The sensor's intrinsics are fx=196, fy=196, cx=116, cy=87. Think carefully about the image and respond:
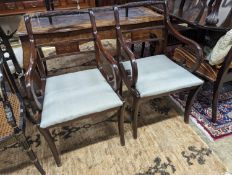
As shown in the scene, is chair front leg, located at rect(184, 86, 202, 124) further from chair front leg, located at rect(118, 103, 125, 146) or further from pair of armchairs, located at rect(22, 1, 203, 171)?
chair front leg, located at rect(118, 103, 125, 146)

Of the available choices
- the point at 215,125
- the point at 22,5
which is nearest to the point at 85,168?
the point at 215,125

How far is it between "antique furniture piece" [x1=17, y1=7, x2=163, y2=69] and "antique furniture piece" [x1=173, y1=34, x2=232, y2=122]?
1.39 ft

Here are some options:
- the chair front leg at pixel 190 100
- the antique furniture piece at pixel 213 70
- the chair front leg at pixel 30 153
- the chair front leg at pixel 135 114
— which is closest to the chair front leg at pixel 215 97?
the antique furniture piece at pixel 213 70

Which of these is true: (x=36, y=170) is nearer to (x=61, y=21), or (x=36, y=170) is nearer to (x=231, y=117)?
(x=61, y=21)

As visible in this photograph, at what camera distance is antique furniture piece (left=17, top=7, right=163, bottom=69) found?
5.14 ft

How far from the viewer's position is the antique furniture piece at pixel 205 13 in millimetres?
1420

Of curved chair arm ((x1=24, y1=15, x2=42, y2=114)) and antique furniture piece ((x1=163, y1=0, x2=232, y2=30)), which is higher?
antique furniture piece ((x1=163, y1=0, x2=232, y2=30))

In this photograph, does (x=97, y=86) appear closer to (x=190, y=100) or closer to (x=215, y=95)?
(x=190, y=100)

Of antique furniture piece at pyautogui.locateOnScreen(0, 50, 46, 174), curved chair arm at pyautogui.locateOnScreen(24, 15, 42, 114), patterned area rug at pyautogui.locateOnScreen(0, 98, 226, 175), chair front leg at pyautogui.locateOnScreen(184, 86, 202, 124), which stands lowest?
patterned area rug at pyautogui.locateOnScreen(0, 98, 226, 175)

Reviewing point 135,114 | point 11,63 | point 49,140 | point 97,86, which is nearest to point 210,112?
point 135,114

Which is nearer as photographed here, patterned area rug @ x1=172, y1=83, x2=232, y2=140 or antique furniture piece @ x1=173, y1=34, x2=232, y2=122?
antique furniture piece @ x1=173, y1=34, x2=232, y2=122

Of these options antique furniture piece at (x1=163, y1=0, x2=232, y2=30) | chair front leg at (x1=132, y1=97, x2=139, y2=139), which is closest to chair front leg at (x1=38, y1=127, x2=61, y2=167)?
chair front leg at (x1=132, y1=97, x2=139, y2=139)

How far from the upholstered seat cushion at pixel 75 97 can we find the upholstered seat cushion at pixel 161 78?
0.23 m

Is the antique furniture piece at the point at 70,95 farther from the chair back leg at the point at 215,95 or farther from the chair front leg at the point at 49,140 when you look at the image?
the chair back leg at the point at 215,95
